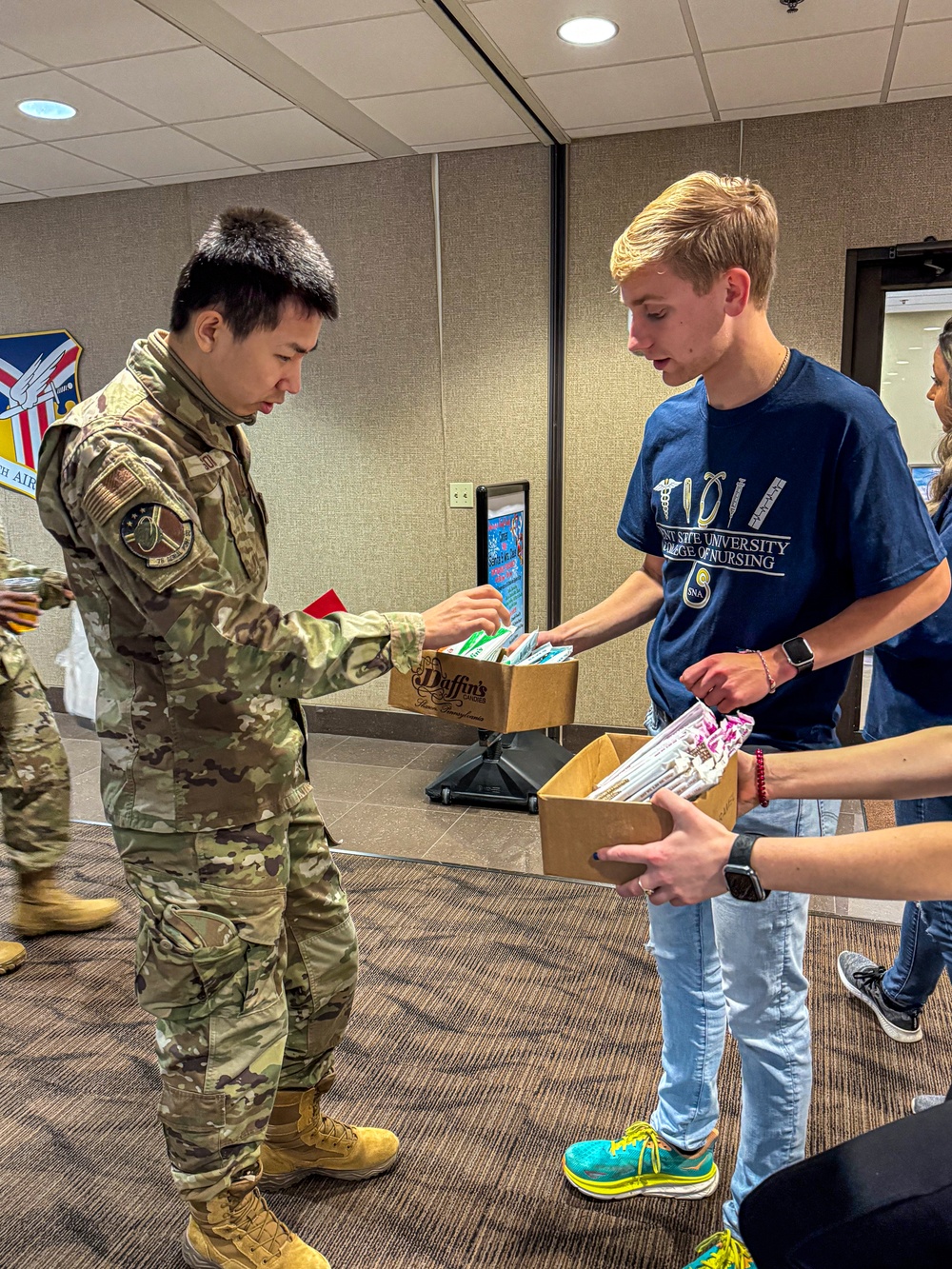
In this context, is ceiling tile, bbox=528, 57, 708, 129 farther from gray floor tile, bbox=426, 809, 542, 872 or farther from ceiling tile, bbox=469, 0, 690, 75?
gray floor tile, bbox=426, 809, 542, 872

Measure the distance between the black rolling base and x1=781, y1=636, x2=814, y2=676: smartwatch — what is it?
99.7 inches

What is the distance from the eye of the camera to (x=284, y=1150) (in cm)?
193

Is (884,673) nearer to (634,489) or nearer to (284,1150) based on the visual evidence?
(634,489)

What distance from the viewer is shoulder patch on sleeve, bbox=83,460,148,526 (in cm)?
139

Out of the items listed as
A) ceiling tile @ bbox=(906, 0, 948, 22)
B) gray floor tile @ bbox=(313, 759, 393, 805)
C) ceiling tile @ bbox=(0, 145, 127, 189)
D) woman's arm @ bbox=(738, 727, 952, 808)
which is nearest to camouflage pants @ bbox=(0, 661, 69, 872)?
gray floor tile @ bbox=(313, 759, 393, 805)

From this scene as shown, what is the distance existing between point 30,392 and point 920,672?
514 centimetres

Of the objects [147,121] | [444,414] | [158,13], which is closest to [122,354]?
[147,121]

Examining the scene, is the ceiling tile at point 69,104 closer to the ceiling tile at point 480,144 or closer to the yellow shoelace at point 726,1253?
the ceiling tile at point 480,144

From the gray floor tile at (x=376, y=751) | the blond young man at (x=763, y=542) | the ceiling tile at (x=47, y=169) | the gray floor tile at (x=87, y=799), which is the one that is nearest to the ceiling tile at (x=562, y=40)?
the blond young man at (x=763, y=542)

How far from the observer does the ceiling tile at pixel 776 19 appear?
2.92 metres

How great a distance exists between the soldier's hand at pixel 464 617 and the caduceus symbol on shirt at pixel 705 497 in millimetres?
362

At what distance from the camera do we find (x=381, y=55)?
3301 mm

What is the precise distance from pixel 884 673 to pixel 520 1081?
1257 millimetres

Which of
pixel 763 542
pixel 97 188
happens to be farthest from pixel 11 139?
pixel 763 542
